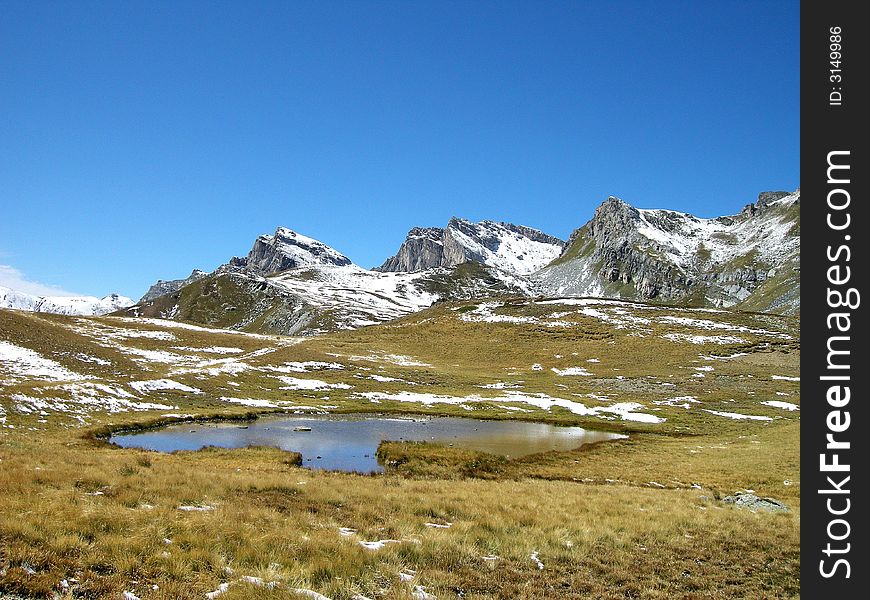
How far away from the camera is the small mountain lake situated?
3491 centimetres

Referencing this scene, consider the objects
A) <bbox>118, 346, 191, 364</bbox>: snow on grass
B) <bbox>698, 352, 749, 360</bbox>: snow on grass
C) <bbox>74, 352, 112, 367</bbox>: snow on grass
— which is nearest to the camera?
<bbox>74, 352, 112, 367</bbox>: snow on grass

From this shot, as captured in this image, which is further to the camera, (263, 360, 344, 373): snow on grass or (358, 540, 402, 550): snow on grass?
(263, 360, 344, 373): snow on grass

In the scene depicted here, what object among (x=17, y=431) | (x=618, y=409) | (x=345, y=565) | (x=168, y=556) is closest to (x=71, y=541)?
(x=168, y=556)

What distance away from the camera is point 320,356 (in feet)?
318

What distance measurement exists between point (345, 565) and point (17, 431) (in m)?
35.6

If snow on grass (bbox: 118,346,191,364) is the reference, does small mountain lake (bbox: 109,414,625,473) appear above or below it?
below

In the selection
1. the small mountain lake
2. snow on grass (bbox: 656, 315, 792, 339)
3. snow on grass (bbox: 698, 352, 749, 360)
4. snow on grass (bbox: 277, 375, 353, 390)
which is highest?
snow on grass (bbox: 656, 315, 792, 339)

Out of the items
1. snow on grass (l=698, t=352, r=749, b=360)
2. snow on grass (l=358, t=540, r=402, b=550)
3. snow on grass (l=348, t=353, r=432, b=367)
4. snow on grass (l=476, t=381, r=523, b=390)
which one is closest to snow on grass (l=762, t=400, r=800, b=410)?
snow on grass (l=476, t=381, r=523, b=390)

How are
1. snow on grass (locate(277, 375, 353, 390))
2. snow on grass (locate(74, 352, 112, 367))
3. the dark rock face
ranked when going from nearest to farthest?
the dark rock face, snow on grass (locate(74, 352, 112, 367)), snow on grass (locate(277, 375, 353, 390))

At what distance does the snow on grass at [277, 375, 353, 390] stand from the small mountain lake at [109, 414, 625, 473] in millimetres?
17703

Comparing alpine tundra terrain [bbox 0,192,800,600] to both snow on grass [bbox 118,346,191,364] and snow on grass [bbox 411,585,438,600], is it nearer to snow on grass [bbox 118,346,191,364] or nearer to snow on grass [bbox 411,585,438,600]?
snow on grass [bbox 411,585,438,600]

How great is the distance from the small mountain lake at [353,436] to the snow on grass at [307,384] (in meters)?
17.7

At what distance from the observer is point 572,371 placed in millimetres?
99250

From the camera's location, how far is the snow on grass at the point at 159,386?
54.0 m
